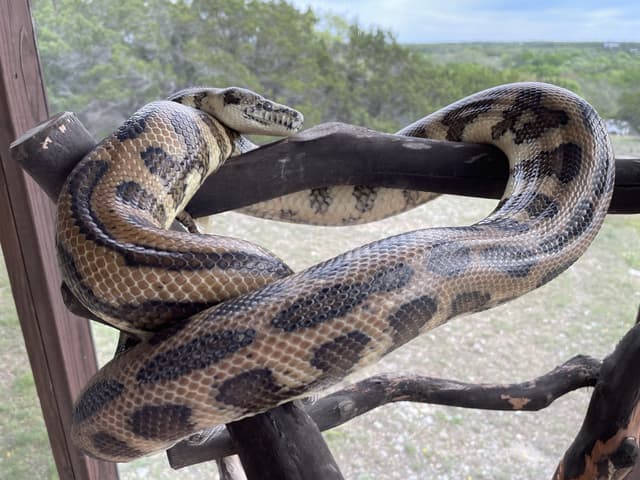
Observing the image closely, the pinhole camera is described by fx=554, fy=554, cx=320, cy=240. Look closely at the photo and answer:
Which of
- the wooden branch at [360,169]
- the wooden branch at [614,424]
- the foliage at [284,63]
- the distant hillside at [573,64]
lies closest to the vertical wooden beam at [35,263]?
the wooden branch at [360,169]

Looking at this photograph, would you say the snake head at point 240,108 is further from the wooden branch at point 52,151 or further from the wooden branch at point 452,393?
the wooden branch at point 452,393

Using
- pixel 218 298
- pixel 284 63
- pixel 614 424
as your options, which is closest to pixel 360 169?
pixel 218 298

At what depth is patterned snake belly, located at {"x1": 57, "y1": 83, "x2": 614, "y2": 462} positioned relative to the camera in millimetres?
754

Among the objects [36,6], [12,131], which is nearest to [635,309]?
[12,131]

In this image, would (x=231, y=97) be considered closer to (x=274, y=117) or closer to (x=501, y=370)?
(x=274, y=117)

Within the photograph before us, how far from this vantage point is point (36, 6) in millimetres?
1820

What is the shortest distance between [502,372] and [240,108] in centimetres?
138

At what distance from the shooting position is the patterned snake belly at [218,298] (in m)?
0.75

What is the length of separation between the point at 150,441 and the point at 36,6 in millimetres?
1607

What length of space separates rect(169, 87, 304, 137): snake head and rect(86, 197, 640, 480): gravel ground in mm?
1106

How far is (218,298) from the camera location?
0.81 m

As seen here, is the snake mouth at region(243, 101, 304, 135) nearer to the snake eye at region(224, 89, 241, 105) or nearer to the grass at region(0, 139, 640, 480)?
the snake eye at region(224, 89, 241, 105)

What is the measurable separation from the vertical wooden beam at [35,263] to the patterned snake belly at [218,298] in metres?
0.48

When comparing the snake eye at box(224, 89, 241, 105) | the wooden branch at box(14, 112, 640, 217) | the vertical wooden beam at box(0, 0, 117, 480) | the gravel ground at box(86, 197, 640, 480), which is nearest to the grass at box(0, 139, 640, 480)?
the gravel ground at box(86, 197, 640, 480)
